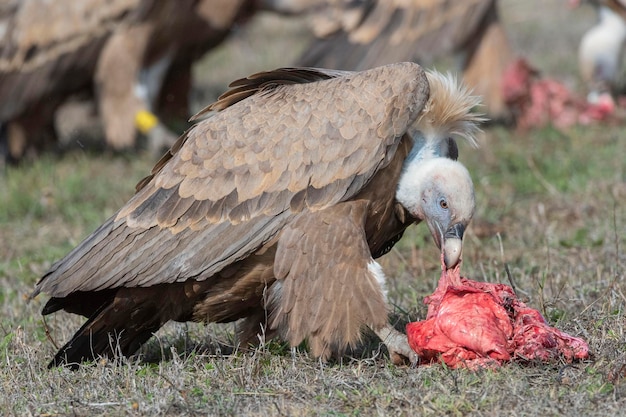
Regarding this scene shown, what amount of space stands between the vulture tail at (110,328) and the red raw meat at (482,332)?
101 cm

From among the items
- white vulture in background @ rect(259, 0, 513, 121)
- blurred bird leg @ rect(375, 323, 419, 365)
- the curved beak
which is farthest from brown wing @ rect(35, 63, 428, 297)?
white vulture in background @ rect(259, 0, 513, 121)

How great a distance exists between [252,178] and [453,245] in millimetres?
776

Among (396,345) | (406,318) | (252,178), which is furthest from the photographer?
(406,318)

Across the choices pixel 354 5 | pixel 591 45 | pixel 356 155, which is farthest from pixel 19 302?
pixel 591 45

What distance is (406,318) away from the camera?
4.49m

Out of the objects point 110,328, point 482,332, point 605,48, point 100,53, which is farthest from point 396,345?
point 605,48

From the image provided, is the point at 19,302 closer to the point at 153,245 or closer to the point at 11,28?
the point at 153,245

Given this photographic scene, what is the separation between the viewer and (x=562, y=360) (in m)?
3.69

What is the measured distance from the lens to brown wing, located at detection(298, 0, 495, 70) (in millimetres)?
8781

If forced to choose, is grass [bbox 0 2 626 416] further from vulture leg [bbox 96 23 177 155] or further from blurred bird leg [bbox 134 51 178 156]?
vulture leg [bbox 96 23 177 155]

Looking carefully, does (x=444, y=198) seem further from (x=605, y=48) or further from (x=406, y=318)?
(x=605, y=48)

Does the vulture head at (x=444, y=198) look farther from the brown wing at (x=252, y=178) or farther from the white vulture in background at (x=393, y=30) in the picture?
the white vulture in background at (x=393, y=30)

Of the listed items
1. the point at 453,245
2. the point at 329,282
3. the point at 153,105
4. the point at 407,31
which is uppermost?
the point at 329,282

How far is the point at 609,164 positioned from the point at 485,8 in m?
2.10
